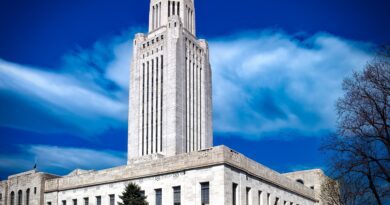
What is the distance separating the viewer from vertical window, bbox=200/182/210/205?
Result: 131 ft

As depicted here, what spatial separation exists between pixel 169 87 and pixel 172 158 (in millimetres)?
39611

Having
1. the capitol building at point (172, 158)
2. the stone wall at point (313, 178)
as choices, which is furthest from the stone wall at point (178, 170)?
the stone wall at point (313, 178)

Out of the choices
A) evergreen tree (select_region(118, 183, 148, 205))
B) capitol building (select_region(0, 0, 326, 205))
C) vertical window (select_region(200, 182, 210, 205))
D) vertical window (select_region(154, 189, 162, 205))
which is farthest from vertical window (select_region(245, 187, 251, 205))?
evergreen tree (select_region(118, 183, 148, 205))

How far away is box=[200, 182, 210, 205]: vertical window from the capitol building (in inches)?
2.4

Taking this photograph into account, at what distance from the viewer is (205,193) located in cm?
4009

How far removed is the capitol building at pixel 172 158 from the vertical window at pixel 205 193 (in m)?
0.06

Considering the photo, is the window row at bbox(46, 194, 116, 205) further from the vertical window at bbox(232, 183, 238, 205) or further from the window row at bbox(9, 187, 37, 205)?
the vertical window at bbox(232, 183, 238, 205)

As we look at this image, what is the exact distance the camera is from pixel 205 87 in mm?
89500

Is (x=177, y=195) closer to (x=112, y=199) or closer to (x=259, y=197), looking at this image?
(x=112, y=199)

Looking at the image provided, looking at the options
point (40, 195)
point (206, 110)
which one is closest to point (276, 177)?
point (40, 195)

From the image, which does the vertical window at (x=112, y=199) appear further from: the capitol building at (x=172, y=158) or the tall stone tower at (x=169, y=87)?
the tall stone tower at (x=169, y=87)

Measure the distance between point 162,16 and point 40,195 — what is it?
1868 inches

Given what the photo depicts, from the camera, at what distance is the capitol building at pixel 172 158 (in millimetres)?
40812

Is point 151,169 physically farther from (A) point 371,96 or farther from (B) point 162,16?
(B) point 162,16
